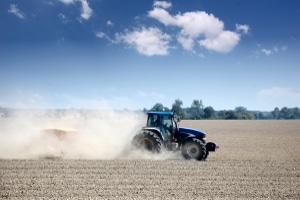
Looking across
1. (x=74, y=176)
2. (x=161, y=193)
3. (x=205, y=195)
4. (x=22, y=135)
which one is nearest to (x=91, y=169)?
(x=74, y=176)

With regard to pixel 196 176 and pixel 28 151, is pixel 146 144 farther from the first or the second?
pixel 28 151

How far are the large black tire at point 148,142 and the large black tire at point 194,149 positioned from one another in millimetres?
1193

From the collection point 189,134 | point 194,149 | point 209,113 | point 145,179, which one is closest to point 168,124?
point 189,134

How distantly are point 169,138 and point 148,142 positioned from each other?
3.49 feet

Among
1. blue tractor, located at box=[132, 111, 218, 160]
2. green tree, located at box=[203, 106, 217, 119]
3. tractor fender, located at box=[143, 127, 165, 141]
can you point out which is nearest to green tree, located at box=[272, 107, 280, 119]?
green tree, located at box=[203, 106, 217, 119]

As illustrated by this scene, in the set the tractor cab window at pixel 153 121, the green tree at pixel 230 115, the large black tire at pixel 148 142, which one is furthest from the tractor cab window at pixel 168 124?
the green tree at pixel 230 115

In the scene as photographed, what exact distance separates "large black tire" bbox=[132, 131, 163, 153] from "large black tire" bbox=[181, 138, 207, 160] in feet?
3.91

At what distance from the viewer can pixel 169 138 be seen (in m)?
16.8

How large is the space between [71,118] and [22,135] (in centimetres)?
311

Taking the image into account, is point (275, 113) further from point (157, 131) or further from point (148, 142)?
point (148, 142)

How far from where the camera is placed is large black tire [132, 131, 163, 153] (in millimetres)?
16203

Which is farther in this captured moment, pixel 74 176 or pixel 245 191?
pixel 74 176

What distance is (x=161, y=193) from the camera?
10.5 metres

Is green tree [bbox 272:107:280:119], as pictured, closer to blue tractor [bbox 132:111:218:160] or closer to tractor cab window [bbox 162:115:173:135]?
blue tractor [bbox 132:111:218:160]
